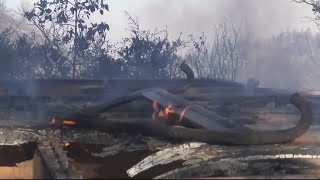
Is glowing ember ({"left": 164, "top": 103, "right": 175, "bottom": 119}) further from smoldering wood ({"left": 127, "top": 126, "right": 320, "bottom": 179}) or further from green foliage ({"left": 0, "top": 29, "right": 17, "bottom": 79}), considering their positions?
green foliage ({"left": 0, "top": 29, "right": 17, "bottom": 79})

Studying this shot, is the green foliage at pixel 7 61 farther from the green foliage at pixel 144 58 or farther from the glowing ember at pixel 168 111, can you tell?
the glowing ember at pixel 168 111

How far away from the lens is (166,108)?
8242 millimetres

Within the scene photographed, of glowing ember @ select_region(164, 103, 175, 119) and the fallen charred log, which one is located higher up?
glowing ember @ select_region(164, 103, 175, 119)

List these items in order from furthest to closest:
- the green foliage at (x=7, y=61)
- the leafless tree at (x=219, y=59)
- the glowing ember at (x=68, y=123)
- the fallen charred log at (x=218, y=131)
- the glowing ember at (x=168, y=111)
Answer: the leafless tree at (x=219, y=59), the green foliage at (x=7, y=61), the glowing ember at (x=168, y=111), the glowing ember at (x=68, y=123), the fallen charred log at (x=218, y=131)

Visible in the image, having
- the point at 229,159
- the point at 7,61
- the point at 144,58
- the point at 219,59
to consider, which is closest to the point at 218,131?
the point at 229,159

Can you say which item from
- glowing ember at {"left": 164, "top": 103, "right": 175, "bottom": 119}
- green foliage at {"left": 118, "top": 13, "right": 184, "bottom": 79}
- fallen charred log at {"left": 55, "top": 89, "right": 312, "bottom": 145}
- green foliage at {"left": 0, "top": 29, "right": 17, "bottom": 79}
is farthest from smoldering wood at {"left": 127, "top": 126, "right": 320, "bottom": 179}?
green foliage at {"left": 0, "top": 29, "right": 17, "bottom": 79}

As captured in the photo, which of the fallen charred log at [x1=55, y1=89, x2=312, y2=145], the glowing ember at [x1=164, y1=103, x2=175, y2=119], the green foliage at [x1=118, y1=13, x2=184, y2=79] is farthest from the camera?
the green foliage at [x1=118, y1=13, x2=184, y2=79]

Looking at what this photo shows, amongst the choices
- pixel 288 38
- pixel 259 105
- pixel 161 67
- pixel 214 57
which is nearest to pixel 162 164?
pixel 259 105

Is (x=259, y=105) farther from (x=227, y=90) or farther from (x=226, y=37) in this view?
(x=226, y=37)

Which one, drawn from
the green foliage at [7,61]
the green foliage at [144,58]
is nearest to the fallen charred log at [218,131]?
the green foliage at [7,61]

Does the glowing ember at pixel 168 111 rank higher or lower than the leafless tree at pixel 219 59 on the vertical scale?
lower

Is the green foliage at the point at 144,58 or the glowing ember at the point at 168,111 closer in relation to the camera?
the glowing ember at the point at 168,111

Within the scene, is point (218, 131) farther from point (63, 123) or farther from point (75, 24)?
point (75, 24)

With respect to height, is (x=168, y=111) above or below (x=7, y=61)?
below
